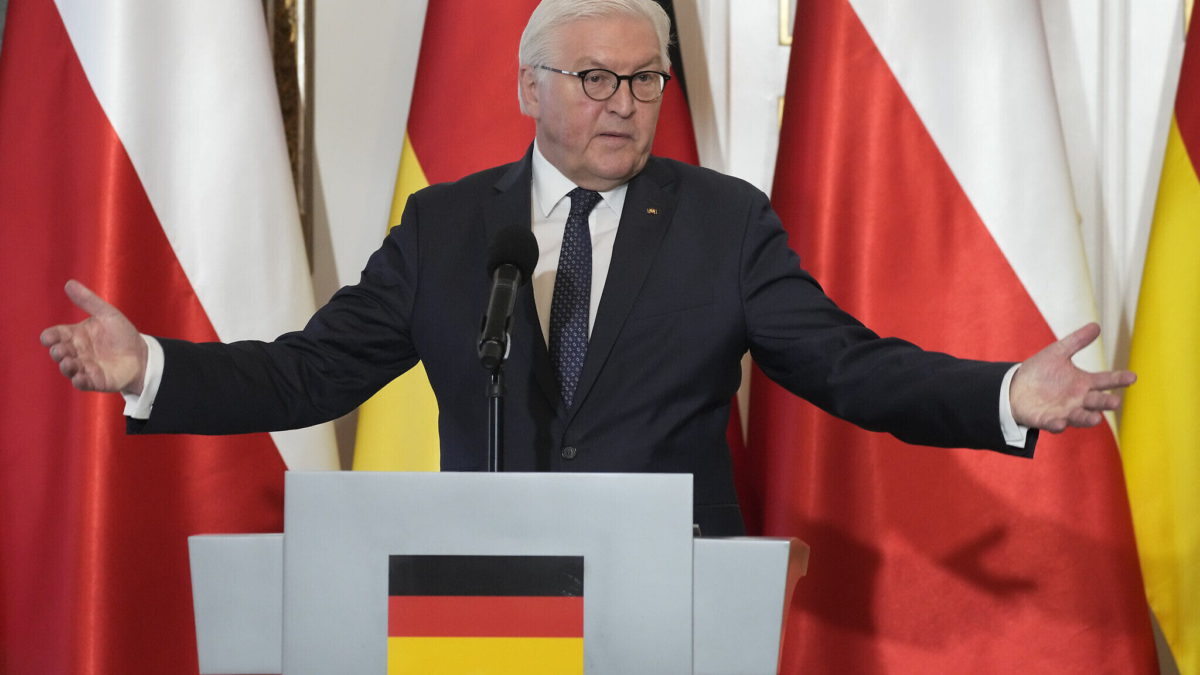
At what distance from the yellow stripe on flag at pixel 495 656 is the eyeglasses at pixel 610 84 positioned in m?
0.89

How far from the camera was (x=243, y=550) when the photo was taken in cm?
115

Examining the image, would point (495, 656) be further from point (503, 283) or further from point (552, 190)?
point (552, 190)

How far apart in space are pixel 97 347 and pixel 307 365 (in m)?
0.41

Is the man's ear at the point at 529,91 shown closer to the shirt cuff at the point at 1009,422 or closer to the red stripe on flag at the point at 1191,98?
the shirt cuff at the point at 1009,422

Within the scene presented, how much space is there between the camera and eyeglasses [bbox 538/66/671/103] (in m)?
1.72

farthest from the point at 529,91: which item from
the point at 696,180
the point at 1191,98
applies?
the point at 1191,98

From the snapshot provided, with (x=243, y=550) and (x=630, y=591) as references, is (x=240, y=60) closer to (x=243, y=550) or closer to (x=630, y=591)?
(x=243, y=550)

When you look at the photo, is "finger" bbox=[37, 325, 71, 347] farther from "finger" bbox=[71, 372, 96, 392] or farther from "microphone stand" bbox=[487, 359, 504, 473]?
"microphone stand" bbox=[487, 359, 504, 473]

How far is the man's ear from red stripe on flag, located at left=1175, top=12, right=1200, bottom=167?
1.28m

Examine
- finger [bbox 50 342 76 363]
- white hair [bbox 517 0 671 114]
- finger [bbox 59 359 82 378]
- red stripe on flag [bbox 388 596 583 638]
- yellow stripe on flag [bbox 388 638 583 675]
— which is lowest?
yellow stripe on flag [bbox 388 638 583 675]

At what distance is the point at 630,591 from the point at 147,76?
65.6 inches

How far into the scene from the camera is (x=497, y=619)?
1.07 metres

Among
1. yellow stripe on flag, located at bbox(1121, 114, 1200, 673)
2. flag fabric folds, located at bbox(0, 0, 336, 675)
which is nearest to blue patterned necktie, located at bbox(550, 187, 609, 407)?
flag fabric folds, located at bbox(0, 0, 336, 675)

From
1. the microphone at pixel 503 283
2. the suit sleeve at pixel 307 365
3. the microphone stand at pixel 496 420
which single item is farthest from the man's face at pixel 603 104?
the microphone stand at pixel 496 420
